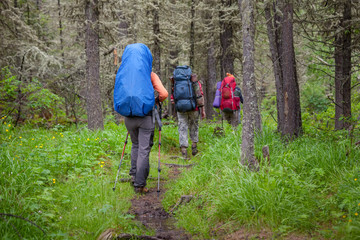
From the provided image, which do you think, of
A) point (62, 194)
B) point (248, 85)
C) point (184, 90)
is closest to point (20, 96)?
point (184, 90)

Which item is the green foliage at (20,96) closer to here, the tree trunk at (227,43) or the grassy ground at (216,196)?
the grassy ground at (216,196)

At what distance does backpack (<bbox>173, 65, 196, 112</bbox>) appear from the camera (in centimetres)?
763

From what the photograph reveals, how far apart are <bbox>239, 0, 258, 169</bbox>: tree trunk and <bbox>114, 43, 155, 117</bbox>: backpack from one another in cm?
165

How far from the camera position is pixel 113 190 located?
187 inches

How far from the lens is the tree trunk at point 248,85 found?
425 cm

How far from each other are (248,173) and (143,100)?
6.85ft

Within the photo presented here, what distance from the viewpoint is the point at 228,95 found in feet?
30.9

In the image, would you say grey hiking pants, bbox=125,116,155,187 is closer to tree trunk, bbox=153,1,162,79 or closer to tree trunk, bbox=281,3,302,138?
tree trunk, bbox=281,3,302,138

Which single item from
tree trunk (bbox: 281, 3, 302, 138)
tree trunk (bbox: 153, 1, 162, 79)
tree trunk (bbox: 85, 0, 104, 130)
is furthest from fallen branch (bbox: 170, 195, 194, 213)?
tree trunk (bbox: 153, 1, 162, 79)

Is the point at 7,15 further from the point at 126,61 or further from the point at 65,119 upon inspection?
the point at 126,61

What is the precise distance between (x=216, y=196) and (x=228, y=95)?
5.97 m

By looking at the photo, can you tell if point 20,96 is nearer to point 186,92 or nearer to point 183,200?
point 186,92

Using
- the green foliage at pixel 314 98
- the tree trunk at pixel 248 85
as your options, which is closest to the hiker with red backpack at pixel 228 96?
the tree trunk at pixel 248 85

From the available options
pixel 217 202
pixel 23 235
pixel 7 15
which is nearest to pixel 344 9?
pixel 217 202
